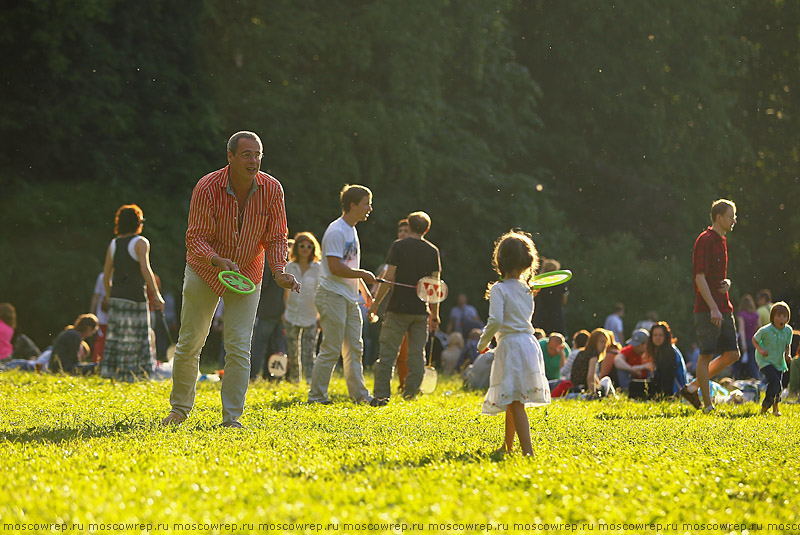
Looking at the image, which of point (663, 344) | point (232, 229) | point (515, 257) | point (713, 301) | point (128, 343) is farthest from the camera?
point (663, 344)

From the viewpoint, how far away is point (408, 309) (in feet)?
36.5

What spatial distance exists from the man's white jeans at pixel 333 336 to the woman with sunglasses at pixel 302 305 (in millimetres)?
2686

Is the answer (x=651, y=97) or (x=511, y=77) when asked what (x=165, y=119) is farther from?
(x=651, y=97)

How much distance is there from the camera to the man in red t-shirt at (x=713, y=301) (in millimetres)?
→ 10953

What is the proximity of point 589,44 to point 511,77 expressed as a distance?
149 inches

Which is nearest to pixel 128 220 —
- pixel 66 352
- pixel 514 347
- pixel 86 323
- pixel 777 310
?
pixel 66 352

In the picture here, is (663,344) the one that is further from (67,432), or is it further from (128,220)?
(67,432)

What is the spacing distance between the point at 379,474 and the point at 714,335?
632 cm

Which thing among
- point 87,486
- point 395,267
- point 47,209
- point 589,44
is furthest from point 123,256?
point 589,44

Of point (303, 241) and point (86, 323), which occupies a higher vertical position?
point (303, 241)

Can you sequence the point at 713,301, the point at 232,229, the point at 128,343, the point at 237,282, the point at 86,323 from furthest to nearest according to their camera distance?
the point at 86,323, the point at 128,343, the point at 713,301, the point at 232,229, the point at 237,282

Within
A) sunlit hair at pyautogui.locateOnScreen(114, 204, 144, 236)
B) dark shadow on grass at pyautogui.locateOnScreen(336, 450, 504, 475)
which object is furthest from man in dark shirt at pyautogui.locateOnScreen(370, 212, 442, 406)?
dark shadow on grass at pyautogui.locateOnScreen(336, 450, 504, 475)

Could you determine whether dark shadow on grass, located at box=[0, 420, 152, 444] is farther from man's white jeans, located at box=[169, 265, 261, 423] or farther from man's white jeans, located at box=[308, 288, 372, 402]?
man's white jeans, located at box=[308, 288, 372, 402]

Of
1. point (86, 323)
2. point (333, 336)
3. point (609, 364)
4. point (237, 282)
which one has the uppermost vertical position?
point (237, 282)
